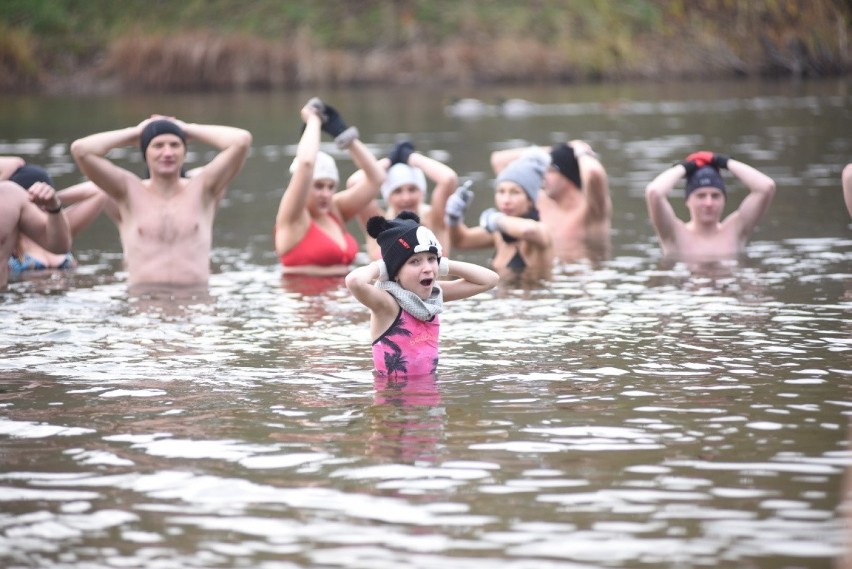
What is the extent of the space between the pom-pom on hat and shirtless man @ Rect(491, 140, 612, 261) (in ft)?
4.66

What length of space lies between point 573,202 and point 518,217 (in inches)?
114

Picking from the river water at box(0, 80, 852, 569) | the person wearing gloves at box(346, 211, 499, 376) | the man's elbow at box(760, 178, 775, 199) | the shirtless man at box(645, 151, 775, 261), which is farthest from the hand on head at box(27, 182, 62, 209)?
the man's elbow at box(760, 178, 775, 199)

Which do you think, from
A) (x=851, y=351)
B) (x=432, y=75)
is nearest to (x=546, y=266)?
(x=851, y=351)

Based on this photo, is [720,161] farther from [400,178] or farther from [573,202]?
[400,178]

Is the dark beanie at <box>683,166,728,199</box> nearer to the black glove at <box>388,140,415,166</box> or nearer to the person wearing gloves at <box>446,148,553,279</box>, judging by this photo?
the person wearing gloves at <box>446,148,553,279</box>

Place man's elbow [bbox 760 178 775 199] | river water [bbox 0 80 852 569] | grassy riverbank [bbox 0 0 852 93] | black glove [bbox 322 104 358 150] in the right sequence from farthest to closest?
grassy riverbank [bbox 0 0 852 93], man's elbow [bbox 760 178 775 199], black glove [bbox 322 104 358 150], river water [bbox 0 80 852 569]

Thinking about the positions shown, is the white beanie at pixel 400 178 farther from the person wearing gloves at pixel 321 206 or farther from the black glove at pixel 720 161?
the black glove at pixel 720 161

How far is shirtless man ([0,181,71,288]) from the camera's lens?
11477 mm

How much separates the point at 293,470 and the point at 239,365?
283 centimetres

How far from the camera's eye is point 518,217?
45.7 ft

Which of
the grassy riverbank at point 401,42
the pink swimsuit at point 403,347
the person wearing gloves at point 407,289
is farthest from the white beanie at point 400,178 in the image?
the grassy riverbank at point 401,42

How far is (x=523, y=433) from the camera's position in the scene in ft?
25.9

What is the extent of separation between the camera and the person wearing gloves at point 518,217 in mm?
13742

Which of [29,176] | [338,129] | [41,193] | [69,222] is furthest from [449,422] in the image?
[69,222]
